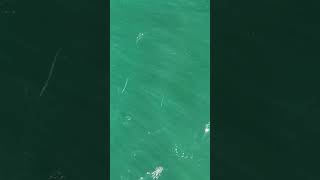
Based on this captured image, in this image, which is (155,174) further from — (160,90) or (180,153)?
(160,90)

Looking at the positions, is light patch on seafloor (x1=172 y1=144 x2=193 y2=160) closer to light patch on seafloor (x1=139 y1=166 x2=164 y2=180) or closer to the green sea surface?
the green sea surface

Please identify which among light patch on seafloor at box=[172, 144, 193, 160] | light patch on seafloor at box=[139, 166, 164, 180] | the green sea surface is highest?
the green sea surface

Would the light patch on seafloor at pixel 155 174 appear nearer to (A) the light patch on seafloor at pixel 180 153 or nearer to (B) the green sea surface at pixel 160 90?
(B) the green sea surface at pixel 160 90

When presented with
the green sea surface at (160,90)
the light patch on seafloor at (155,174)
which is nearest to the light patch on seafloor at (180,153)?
the green sea surface at (160,90)

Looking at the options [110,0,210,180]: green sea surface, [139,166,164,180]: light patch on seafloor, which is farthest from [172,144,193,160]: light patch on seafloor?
[139,166,164,180]: light patch on seafloor

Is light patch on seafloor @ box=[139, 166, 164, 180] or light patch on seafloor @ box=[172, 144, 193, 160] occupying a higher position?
light patch on seafloor @ box=[172, 144, 193, 160]

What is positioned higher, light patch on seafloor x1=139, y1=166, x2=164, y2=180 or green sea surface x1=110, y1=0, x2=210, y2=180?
green sea surface x1=110, y1=0, x2=210, y2=180
